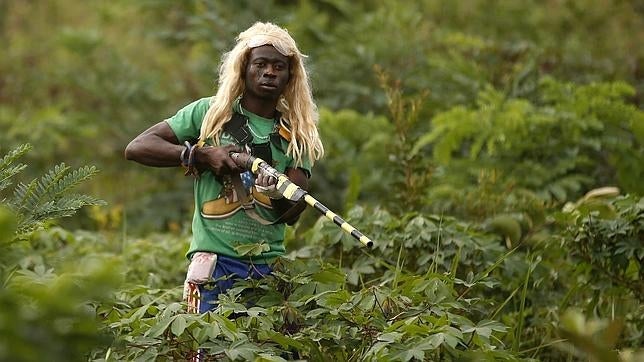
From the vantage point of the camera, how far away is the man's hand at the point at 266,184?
12.6 feet

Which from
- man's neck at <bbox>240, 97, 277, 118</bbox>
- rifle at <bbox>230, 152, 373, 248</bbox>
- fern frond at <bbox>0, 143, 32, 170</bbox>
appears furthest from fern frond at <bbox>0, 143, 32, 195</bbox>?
man's neck at <bbox>240, 97, 277, 118</bbox>

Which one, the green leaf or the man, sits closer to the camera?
the green leaf

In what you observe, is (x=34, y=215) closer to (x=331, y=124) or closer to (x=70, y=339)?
(x=70, y=339)

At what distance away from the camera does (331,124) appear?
820cm

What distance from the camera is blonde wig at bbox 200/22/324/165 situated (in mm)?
4078

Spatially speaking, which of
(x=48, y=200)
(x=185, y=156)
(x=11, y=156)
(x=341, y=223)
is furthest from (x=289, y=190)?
(x=11, y=156)

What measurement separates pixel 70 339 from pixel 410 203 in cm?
354

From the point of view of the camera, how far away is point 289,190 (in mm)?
3805

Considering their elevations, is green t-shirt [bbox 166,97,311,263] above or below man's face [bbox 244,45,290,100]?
below

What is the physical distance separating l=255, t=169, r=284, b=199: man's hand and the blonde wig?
302 mm

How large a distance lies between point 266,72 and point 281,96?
245 mm

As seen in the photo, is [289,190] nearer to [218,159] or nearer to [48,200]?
[218,159]

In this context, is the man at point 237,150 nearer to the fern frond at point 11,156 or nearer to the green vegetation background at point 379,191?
the green vegetation background at point 379,191

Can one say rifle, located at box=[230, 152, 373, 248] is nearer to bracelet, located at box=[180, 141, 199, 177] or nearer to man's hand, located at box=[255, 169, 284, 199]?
man's hand, located at box=[255, 169, 284, 199]
